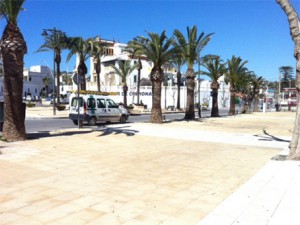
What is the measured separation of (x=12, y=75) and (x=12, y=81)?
0.70ft

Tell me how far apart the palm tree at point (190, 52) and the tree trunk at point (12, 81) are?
725 inches

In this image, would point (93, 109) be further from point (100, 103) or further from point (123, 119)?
point (123, 119)

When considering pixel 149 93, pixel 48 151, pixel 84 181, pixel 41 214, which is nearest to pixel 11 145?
pixel 48 151

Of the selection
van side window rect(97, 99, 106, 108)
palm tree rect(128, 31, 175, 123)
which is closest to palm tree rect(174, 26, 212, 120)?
palm tree rect(128, 31, 175, 123)

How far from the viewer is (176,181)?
23.7ft

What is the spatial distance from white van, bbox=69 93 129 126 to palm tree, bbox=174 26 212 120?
7.90 metres

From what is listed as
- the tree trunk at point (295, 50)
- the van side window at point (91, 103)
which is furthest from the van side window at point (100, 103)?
the tree trunk at point (295, 50)

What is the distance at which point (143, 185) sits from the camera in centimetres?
682

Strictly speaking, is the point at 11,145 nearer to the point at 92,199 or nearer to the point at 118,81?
the point at 92,199

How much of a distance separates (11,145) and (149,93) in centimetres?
6049

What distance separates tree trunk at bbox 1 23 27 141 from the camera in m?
12.5

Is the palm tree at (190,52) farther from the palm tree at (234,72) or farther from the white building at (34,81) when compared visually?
the white building at (34,81)

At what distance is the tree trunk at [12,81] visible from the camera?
12484 mm

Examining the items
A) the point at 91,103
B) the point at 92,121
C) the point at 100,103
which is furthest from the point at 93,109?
the point at 100,103
